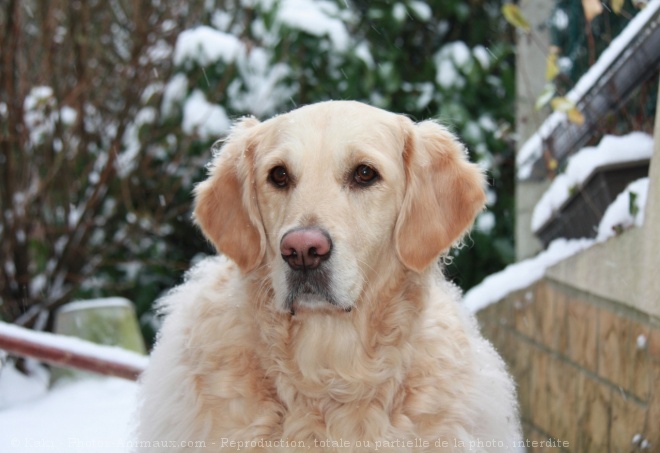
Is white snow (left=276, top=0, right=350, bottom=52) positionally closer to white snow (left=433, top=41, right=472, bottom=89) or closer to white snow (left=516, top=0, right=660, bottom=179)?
white snow (left=433, top=41, right=472, bottom=89)

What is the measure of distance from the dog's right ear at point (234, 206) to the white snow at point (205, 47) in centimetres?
336

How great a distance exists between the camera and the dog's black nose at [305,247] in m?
2.47

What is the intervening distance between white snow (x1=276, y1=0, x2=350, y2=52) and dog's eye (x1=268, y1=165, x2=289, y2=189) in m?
3.47

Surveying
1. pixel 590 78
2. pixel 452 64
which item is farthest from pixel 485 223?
pixel 590 78

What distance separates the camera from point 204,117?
638cm

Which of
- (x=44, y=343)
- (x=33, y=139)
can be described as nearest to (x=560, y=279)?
(x=44, y=343)

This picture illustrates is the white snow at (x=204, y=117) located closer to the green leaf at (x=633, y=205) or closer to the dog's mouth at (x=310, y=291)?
the green leaf at (x=633, y=205)

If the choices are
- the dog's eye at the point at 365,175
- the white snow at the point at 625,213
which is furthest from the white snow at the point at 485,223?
the dog's eye at the point at 365,175

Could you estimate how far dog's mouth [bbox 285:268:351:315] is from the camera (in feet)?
8.43

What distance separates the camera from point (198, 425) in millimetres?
2619

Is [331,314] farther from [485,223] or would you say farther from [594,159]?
[485,223]

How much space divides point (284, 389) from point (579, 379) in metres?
1.61

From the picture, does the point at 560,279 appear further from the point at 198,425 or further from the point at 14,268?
the point at 14,268

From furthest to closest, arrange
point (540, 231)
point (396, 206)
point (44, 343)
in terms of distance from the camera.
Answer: point (540, 231)
point (44, 343)
point (396, 206)
